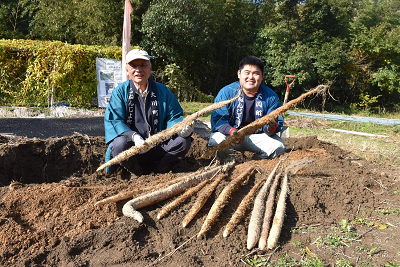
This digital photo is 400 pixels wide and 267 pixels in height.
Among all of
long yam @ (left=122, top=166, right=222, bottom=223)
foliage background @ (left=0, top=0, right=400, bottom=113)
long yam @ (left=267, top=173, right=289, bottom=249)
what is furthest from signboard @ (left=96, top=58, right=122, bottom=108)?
long yam @ (left=267, top=173, right=289, bottom=249)

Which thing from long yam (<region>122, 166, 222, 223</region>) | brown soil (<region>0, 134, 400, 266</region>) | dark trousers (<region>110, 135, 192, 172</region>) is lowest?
brown soil (<region>0, 134, 400, 266</region>)

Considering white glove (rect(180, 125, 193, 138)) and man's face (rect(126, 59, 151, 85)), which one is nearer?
white glove (rect(180, 125, 193, 138))

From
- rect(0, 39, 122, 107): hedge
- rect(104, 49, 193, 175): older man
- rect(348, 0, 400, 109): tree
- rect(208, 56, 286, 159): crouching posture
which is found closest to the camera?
rect(104, 49, 193, 175): older man

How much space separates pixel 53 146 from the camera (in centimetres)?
346

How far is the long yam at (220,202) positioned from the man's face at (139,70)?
1485 millimetres

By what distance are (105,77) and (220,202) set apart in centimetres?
715

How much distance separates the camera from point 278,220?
82.5 inches

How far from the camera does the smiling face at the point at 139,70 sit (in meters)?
3.01

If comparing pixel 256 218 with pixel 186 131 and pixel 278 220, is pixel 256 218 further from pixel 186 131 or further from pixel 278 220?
pixel 186 131

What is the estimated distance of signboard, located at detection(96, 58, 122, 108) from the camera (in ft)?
27.1

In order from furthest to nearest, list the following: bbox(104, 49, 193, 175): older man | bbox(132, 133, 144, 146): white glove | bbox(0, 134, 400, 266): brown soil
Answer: bbox(104, 49, 193, 175): older man → bbox(132, 133, 144, 146): white glove → bbox(0, 134, 400, 266): brown soil

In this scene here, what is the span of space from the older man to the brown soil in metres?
0.43

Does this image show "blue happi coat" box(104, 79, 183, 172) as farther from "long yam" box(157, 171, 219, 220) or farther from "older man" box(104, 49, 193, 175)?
"long yam" box(157, 171, 219, 220)

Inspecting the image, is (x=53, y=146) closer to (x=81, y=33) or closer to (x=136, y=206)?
(x=136, y=206)
